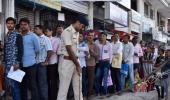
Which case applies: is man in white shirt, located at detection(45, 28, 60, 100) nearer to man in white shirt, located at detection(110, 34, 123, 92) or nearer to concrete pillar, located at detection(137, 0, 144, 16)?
man in white shirt, located at detection(110, 34, 123, 92)

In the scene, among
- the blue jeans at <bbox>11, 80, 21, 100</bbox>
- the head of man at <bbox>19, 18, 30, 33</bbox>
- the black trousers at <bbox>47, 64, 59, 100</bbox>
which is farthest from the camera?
the black trousers at <bbox>47, 64, 59, 100</bbox>

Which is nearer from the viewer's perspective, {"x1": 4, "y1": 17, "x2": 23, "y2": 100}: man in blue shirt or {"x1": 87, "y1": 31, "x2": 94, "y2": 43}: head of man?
{"x1": 4, "y1": 17, "x2": 23, "y2": 100}: man in blue shirt

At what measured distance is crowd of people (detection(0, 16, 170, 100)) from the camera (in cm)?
Answer: 895

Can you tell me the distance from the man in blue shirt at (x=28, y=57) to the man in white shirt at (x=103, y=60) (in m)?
4.33

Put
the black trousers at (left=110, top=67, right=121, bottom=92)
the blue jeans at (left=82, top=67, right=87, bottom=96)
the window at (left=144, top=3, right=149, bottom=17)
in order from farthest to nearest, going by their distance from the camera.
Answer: the window at (left=144, top=3, right=149, bottom=17) → the black trousers at (left=110, top=67, right=121, bottom=92) → the blue jeans at (left=82, top=67, right=87, bottom=96)

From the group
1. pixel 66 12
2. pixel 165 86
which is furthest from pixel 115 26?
pixel 165 86

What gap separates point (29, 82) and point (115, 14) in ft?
42.2

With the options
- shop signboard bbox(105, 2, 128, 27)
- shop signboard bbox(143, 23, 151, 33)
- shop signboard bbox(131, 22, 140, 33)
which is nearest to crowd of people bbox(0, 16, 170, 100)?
shop signboard bbox(105, 2, 128, 27)

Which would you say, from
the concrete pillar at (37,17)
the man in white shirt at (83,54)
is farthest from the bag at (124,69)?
the concrete pillar at (37,17)

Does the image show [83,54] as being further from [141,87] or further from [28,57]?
[28,57]

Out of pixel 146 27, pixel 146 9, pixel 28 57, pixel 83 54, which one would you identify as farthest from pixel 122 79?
pixel 146 9

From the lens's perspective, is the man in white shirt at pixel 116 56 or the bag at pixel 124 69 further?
the bag at pixel 124 69

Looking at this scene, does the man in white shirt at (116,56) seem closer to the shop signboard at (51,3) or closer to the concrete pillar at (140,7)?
the shop signboard at (51,3)

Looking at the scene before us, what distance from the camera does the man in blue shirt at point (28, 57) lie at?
906 centimetres
